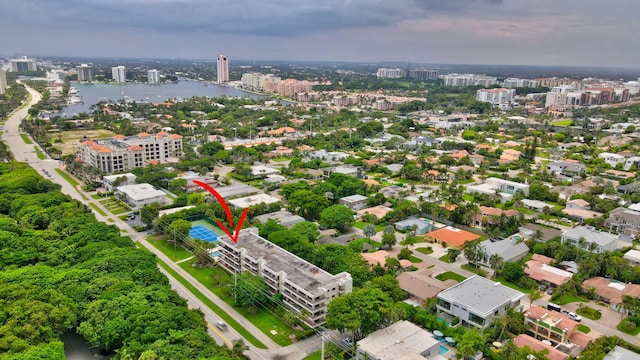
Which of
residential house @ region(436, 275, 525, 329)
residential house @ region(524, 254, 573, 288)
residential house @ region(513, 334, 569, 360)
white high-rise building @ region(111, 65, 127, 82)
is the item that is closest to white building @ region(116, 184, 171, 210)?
residential house @ region(436, 275, 525, 329)

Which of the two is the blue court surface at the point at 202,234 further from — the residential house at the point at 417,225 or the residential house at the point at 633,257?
the residential house at the point at 633,257

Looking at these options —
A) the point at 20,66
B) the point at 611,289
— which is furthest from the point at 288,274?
the point at 20,66

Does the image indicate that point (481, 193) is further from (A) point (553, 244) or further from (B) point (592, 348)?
(B) point (592, 348)

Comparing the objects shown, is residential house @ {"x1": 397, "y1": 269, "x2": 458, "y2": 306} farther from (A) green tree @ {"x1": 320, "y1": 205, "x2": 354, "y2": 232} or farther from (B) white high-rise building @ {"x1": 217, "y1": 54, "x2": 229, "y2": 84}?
(B) white high-rise building @ {"x1": 217, "y1": 54, "x2": 229, "y2": 84}

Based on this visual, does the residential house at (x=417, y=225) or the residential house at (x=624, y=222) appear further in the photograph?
the residential house at (x=417, y=225)

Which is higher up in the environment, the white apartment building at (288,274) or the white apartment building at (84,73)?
the white apartment building at (84,73)

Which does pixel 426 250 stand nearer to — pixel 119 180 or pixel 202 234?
pixel 202 234

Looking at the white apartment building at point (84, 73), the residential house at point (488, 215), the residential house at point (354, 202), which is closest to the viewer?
the residential house at point (488, 215)

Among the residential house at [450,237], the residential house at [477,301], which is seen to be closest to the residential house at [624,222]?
the residential house at [450,237]
